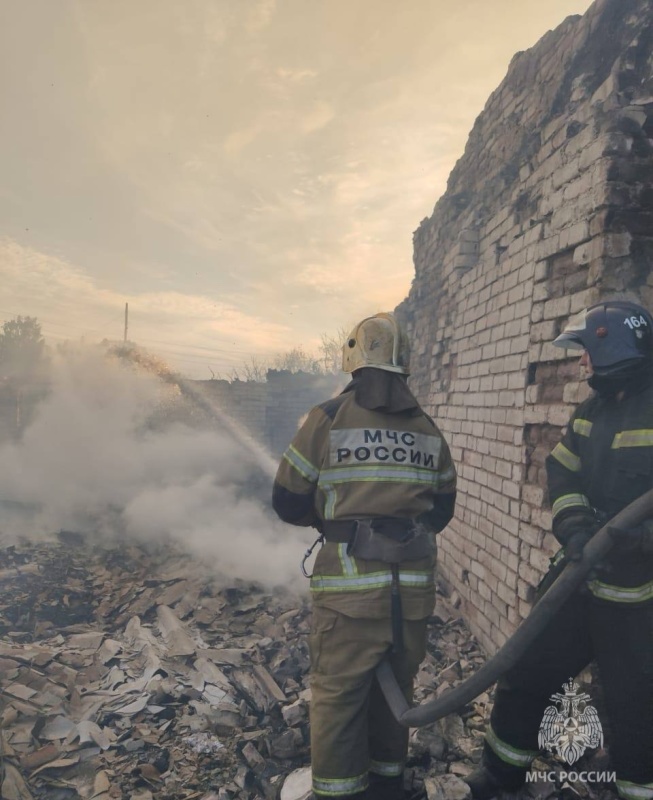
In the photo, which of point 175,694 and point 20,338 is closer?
point 175,694

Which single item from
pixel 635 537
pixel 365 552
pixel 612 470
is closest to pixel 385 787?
pixel 365 552

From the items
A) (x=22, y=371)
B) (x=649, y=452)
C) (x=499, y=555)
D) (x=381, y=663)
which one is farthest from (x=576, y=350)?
(x=22, y=371)

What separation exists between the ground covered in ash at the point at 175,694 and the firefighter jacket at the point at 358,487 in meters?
1.41

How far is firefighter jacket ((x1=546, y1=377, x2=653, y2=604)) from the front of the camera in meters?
2.22

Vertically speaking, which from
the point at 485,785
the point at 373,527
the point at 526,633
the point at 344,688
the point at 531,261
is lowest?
the point at 485,785

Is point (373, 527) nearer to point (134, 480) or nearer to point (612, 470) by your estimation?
point (612, 470)

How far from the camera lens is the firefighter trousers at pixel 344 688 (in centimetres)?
224

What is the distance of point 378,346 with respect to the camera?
258 centimetres

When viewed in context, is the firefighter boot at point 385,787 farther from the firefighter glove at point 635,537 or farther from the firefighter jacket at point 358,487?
the firefighter glove at point 635,537

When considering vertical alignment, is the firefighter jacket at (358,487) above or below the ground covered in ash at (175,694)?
above

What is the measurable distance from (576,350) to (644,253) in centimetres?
69

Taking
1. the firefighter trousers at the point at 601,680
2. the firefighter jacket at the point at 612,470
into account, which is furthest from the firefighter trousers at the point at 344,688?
the firefighter jacket at the point at 612,470

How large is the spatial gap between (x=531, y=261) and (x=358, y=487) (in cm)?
269

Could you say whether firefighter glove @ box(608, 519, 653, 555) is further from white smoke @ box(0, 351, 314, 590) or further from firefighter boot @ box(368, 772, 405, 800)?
white smoke @ box(0, 351, 314, 590)
